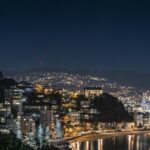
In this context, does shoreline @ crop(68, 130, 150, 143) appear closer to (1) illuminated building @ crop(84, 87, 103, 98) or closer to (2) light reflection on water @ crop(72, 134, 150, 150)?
(2) light reflection on water @ crop(72, 134, 150, 150)

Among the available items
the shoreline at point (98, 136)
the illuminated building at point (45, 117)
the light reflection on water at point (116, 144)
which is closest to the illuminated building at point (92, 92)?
the shoreline at point (98, 136)

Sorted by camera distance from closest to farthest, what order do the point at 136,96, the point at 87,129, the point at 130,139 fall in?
the point at 130,139
the point at 87,129
the point at 136,96

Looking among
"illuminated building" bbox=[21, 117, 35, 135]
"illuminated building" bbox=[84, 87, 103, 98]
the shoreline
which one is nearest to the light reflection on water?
the shoreline

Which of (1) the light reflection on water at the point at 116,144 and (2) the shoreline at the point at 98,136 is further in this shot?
(2) the shoreline at the point at 98,136

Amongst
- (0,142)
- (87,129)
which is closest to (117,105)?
(87,129)

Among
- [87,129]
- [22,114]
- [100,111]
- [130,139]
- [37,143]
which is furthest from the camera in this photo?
[100,111]

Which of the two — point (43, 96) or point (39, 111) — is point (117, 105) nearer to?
point (43, 96)

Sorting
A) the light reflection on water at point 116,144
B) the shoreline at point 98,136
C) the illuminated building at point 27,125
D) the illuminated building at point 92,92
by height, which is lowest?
the light reflection on water at point 116,144

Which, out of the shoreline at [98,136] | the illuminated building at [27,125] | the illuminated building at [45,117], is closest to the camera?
the illuminated building at [27,125]

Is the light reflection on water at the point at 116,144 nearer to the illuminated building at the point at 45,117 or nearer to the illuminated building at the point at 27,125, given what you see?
the illuminated building at the point at 45,117
